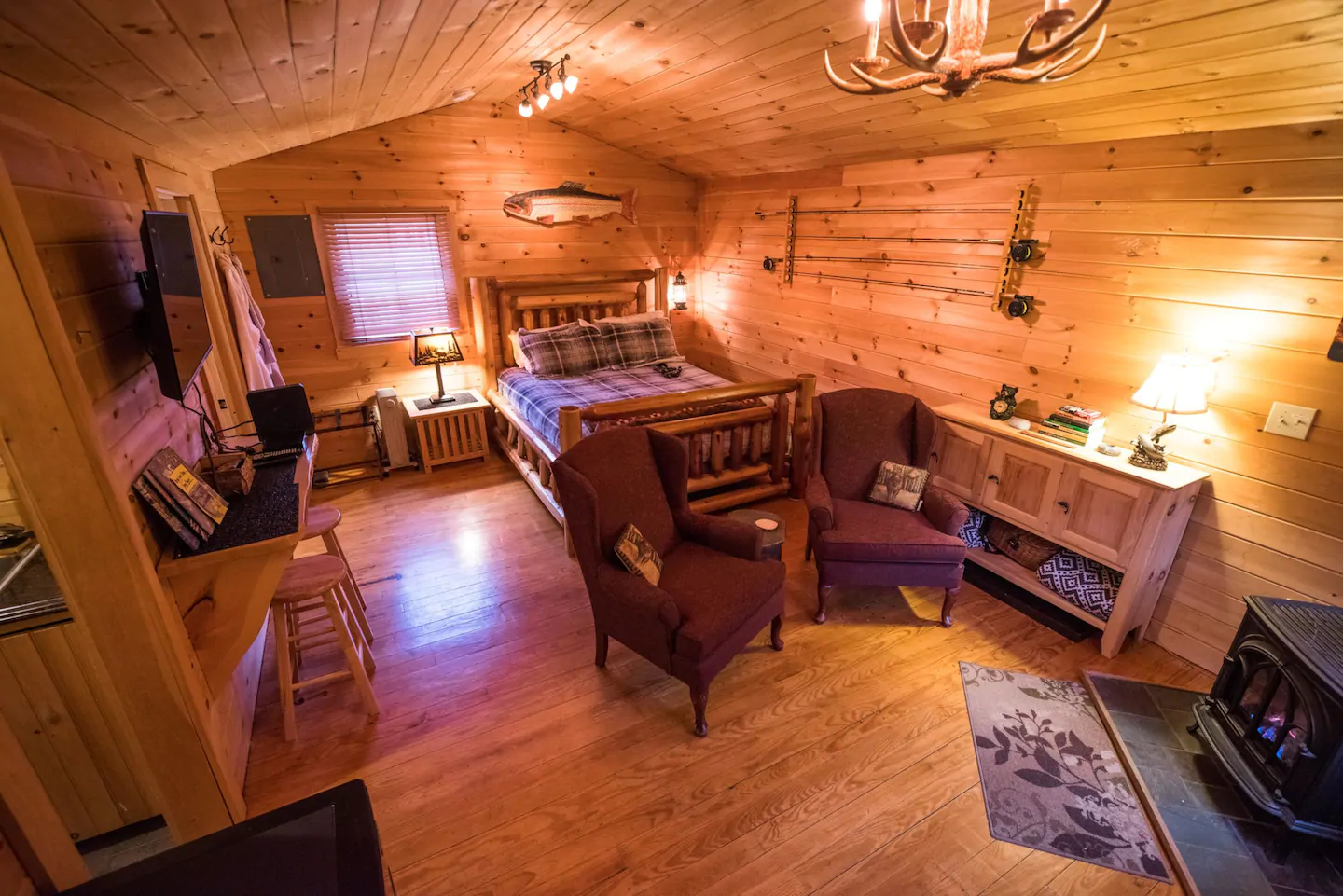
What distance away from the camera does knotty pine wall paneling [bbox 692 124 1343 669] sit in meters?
2.19

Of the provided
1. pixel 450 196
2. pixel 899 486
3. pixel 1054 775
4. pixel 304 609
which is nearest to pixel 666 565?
pixel 899 486

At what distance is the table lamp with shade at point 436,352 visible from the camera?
4559 mm

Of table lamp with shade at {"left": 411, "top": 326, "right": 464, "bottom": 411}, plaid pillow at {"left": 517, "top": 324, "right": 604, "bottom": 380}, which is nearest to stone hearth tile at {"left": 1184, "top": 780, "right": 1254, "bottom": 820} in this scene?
plaid pillow at {"left": 517, "top": 324, "right": 604, "bottom": 380}

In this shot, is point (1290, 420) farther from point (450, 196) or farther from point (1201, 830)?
point (450, 196)

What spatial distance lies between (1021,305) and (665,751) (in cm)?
275

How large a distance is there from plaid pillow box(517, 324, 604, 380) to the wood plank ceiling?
1631mm

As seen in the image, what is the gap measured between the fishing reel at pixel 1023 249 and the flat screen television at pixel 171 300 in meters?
3.51

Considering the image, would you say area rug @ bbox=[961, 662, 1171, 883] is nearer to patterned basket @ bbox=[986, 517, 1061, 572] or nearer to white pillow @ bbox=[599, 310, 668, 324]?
patterned basket @ bbox=[986, 517, 1061, 572]

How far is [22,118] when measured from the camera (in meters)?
1.39

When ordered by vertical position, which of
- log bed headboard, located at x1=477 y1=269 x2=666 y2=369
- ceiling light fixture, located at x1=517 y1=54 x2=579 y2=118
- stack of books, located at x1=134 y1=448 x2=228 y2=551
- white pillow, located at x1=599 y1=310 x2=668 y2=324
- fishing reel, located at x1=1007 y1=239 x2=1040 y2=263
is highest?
ceiling light fixture, located at x1=517 y1=54 x2=579 y2=118

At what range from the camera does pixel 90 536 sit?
4.72 feet

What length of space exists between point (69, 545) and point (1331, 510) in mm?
3974

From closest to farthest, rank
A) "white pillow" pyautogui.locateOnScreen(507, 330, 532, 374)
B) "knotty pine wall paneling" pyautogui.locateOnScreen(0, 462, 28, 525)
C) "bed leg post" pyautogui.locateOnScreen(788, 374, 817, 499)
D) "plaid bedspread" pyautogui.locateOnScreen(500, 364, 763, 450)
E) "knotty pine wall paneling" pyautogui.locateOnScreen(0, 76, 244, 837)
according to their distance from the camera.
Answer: "knotty pine wall paneling" pyautogui.locateOnScreen(0, 76, 244, 837) → "knotty pine wall paneling" pyautogui.locateOnScreen(0, 462, 28, 525) → "plaid bedspread" pyautogui.locateOnScreen(500, 364, 763, 450) → "bed leg post" pyautogui.locateOnScreen(788, 374, 817, 499) → "white pillow" pyautogui.locateOnScreen(507, 330, 532, 374)

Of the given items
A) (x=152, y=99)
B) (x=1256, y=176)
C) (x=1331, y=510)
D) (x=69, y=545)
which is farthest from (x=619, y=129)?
(x=1331, y=510)
